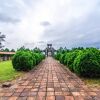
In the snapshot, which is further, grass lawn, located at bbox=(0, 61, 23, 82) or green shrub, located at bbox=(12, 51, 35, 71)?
green shrub, located at bbox=(12, 51, 35, 71)

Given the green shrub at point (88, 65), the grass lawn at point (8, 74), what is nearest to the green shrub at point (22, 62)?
the grass lawn at point (8, 74)

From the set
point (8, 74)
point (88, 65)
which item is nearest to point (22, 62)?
point (8, 74)

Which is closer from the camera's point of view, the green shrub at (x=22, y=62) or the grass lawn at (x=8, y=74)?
the grass lawn at (x=8, y=74)

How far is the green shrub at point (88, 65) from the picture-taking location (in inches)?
358

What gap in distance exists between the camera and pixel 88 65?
917 cm

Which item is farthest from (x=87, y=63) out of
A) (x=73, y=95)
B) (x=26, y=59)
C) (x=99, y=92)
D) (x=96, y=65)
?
(x=26, y=59)

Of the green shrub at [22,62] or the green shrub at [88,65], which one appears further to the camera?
the green shrub at [22,62]

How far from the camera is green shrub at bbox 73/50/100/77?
358 inches

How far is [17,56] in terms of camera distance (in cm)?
1353

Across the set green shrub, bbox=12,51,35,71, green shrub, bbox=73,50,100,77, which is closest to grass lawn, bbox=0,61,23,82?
green shrub, bbox=12,51,35,71

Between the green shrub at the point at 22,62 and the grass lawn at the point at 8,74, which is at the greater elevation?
the green shrub at the point at 22,62

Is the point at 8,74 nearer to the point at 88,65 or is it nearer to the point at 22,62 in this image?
the point at 22,62

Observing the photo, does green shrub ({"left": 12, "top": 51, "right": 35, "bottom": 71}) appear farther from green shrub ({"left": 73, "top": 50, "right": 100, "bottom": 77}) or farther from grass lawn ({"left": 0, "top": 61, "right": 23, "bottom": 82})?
green shrub ({"left": 73, "top": 50, "right": 100, "bottom": 77})

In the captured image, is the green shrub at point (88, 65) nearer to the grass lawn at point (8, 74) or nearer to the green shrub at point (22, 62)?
the grass lawn at point (8, 74)
